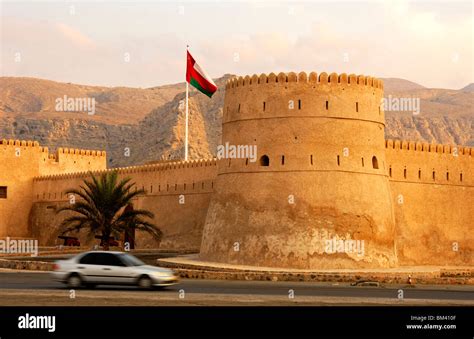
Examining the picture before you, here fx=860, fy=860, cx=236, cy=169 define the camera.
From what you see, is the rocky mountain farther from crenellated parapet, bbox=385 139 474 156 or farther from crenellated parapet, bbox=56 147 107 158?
crenellated parapet, bbox=385 139 474 156

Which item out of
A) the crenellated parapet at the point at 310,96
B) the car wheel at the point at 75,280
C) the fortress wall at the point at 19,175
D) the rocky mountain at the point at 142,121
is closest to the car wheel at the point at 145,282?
the car wheel at the point at 75,280

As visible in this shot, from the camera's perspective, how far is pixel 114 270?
1933cm

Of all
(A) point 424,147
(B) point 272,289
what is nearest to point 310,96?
(A) point 424,147

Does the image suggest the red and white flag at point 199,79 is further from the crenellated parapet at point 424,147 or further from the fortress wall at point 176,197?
the crenellated parapet at point 424,147

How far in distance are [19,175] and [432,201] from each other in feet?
81.8

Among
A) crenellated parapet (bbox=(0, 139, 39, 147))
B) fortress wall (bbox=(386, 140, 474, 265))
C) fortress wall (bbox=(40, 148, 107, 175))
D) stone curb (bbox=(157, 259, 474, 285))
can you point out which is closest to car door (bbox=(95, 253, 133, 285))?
stone curb (bbox=(157, 259, 474, 285))

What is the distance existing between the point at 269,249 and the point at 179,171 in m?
11.5

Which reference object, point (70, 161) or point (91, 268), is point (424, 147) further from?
point (70, 161)

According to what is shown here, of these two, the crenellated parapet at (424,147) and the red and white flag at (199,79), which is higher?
the red and white flag at (199,79)

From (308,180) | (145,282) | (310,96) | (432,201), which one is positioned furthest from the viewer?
(432,201)

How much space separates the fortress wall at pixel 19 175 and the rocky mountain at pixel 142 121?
2199 centimetres

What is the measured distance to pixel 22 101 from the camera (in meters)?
146

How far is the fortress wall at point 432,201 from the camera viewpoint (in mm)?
32062
